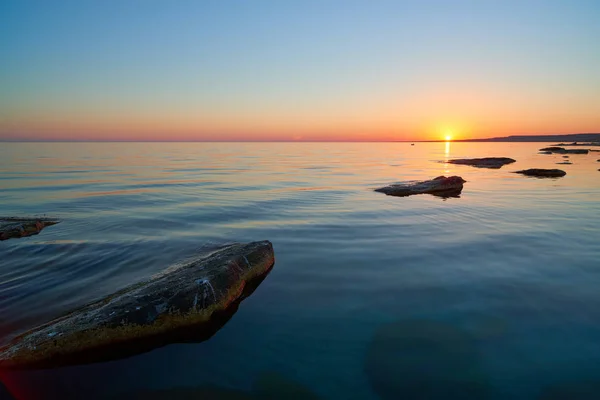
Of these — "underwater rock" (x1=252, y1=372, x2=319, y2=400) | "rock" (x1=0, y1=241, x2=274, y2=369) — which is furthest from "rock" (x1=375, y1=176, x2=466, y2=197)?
"underwater rock" (x1=252, y1=372, x2=319, y2=400)

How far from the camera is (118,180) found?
24.9 meters

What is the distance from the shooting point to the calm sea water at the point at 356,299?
414 cm

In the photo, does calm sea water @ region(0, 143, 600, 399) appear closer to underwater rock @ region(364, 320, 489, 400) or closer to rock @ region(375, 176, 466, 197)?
underwater rock @ region(364, 320, 489, 400)

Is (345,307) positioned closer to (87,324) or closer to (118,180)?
(87,324)

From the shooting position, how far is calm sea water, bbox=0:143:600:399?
13.6 feet

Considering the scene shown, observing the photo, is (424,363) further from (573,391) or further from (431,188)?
(431,188)

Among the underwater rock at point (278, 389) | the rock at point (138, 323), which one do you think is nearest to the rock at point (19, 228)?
the rock at point (138, 323)

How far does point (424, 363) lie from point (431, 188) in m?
16.0

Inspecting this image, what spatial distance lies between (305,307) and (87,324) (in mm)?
3294

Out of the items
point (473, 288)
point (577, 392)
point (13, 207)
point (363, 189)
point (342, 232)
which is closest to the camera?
point (577, 392)

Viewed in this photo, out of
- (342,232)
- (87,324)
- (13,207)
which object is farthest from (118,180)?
(87,324)

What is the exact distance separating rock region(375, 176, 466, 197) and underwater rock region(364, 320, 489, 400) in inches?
540

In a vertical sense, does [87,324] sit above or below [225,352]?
above

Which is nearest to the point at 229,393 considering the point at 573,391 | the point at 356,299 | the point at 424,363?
the point at 424,363
